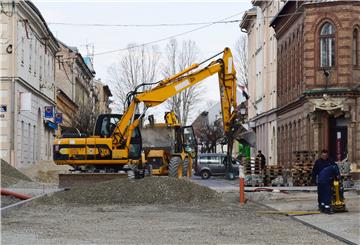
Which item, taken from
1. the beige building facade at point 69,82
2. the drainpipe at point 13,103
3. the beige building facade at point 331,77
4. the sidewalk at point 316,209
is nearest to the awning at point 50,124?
the beige building facade at point 69,82

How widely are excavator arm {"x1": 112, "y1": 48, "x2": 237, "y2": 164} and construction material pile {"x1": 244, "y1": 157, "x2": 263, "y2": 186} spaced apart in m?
4.20

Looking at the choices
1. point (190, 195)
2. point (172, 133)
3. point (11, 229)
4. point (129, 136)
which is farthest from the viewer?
point (172, 133)

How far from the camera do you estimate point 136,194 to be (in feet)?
83.3

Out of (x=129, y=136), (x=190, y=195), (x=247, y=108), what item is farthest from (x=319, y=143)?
(x=247, y=108)

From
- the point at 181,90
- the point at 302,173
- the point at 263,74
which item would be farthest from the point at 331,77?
the point at 263,74

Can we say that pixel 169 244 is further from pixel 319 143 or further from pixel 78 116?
pixel 78 116

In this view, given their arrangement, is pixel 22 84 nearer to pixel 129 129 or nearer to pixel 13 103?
pixel 13 103

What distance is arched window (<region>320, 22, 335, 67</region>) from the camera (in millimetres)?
43812

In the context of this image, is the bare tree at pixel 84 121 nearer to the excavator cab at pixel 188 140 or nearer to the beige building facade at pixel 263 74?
the beige building facade at pixel 263 74

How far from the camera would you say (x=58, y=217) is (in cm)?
1938

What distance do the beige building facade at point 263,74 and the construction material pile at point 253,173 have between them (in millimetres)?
19084

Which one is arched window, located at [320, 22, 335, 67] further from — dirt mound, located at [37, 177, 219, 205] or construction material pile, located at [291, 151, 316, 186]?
dirt mound, located at [37, 177, 219, 205]

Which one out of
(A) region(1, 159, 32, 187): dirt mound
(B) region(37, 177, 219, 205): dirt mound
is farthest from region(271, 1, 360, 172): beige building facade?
(B) region(37, 177, 219, 205): dirt mound

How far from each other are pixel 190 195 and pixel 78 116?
147ft
